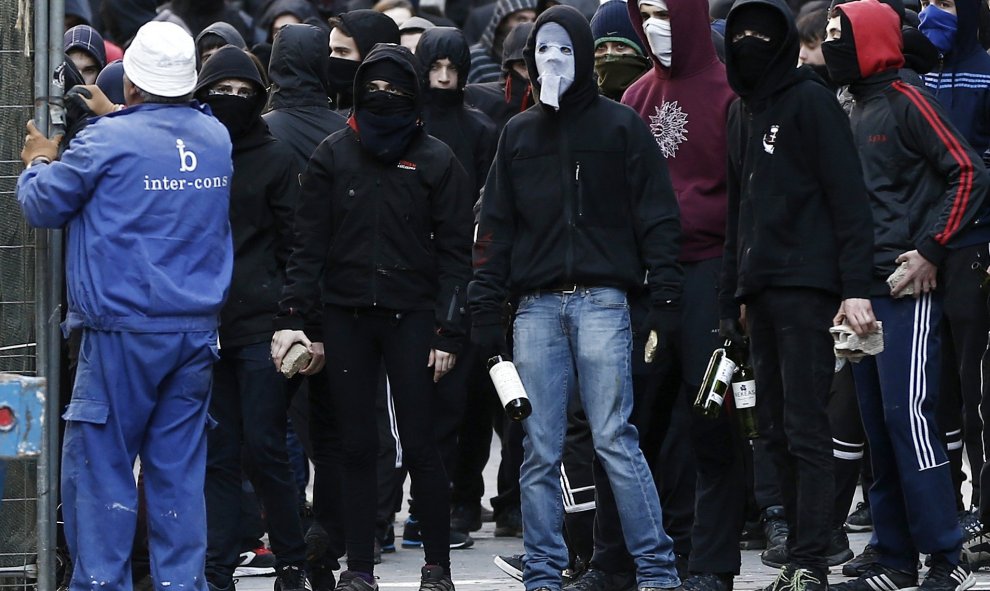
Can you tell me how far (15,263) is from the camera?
6.85 metres

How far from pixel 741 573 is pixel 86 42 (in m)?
4.46

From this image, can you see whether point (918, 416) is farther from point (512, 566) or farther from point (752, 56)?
point (512, 566)

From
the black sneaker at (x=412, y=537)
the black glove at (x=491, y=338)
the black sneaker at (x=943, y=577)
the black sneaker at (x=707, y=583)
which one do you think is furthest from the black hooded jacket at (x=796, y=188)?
the black sneaker at (x=412, y=537)

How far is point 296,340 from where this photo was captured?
7469 millimetres

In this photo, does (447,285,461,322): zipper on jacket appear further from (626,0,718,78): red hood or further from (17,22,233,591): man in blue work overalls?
(626,0,718,78): red hood

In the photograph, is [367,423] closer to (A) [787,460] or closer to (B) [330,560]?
(B) [330,560]

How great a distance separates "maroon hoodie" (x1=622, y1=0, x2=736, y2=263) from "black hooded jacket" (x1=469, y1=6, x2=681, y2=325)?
1.26 ft

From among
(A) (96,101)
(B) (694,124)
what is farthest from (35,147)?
(B) (694,124)

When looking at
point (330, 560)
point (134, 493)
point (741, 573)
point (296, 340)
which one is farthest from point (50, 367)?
point (741, 573)

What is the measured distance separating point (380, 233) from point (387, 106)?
54cm

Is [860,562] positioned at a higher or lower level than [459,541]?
higher

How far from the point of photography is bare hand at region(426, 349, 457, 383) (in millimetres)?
7566

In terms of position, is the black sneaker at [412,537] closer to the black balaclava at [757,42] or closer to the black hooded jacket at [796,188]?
the black hooded jacket at [796,188]

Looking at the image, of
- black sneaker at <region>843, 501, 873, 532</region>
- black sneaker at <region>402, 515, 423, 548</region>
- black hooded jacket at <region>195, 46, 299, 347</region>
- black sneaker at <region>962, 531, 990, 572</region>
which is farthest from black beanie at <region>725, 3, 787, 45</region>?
black sneaker at <region>402, 515, 423, 548</region>
